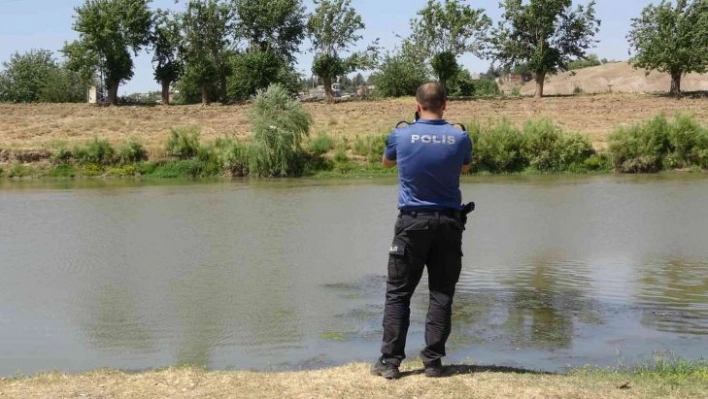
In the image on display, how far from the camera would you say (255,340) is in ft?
30.2

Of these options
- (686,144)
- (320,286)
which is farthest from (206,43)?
(320,286)

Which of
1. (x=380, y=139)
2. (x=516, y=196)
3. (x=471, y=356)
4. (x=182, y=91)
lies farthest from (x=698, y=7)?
(x=471, y=356)

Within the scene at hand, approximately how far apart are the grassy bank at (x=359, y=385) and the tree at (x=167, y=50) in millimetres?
55315

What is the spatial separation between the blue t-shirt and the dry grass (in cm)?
3709

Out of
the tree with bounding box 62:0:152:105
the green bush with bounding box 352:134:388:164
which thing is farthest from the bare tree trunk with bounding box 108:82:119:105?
the green bush with bounding box 352:134:388:164

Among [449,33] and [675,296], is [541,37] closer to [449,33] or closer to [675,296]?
[449,33]

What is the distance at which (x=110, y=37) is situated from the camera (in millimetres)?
55938

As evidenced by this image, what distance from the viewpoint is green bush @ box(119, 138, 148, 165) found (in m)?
43.9

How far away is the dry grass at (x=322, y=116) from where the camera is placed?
45.9m

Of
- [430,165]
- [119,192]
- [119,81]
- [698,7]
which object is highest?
[698,7]

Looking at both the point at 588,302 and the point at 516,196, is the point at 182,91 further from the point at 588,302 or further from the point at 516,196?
the point at 588,302

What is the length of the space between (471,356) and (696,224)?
13.1 m

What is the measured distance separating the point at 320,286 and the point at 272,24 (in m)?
50.8

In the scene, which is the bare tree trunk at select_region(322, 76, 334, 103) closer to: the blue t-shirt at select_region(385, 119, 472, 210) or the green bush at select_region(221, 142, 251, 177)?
the green bush at select_region(221, 142, 251, 177)
